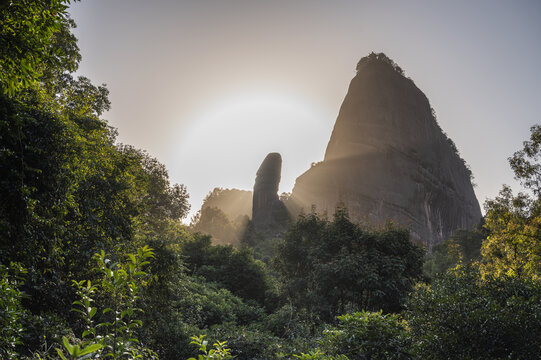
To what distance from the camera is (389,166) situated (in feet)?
165

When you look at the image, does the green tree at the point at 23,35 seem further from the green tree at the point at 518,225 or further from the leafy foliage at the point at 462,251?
the leafy foliage at the point at 462,251

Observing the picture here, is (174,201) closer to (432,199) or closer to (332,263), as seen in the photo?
(332,263)

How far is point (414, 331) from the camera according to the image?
5.75 m

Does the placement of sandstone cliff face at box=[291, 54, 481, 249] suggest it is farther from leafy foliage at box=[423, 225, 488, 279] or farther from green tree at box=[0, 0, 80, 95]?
green tree at box=[0, 0, 80, 95]

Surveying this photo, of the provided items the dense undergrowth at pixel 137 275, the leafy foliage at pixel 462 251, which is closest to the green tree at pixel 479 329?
the dense undergrowth at pixel 137 275

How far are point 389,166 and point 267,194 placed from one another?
23.0m

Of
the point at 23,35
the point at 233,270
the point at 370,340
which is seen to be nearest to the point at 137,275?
the point at 23,35

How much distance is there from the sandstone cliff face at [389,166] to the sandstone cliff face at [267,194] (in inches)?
204

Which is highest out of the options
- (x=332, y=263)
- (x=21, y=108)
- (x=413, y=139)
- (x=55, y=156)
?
(x=413, y=139)

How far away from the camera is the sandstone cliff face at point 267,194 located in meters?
51.4

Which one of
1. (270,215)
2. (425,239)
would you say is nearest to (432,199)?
(425,239)

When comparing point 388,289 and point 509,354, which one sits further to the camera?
point 388,289

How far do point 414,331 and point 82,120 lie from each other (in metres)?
10.3

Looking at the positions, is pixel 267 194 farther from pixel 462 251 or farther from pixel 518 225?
pixel 518 225
